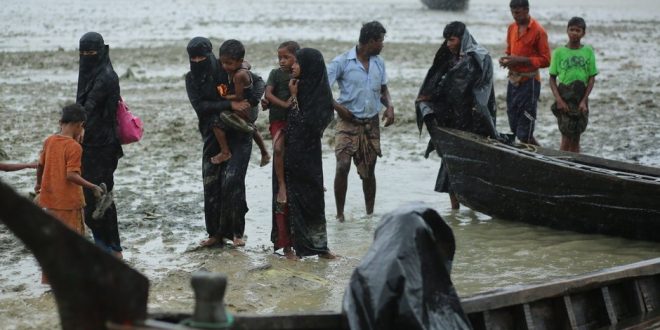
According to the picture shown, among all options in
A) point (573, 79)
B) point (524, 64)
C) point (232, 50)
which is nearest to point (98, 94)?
point (232, 50)

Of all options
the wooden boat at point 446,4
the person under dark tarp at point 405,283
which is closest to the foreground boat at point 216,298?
the person under dark tarp at point 405,283

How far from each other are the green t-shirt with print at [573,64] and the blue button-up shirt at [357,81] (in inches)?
103

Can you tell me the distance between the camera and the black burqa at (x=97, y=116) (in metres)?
7.55

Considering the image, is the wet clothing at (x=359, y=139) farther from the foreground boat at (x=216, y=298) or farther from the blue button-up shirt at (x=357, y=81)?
the foreground boat at (x=216, y=298)

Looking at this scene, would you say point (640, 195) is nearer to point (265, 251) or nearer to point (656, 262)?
point (656, 262)

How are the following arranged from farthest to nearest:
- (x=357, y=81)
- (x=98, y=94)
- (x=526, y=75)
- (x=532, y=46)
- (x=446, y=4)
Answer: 1. (x=446, y=4)
2. (x=526, y=75)
3. (x=532, y=46)
4. (x=357, y=81)
5. (x=98, y=94)

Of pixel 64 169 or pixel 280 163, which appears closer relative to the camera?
pixel 64 169

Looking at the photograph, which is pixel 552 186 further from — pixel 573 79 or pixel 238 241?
pixel 238 241

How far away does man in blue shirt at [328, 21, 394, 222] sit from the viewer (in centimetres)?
923

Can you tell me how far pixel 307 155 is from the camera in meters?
7.88

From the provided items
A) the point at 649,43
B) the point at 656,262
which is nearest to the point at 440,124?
the point at 656,262

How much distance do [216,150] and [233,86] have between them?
1.69 feet

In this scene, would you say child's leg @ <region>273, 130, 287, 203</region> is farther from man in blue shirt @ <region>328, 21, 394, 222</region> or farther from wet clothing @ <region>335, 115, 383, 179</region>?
wet clothing @ <region>335, 115, 383, 179</region>

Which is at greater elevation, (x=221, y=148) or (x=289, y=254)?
(x=221, y=148)
